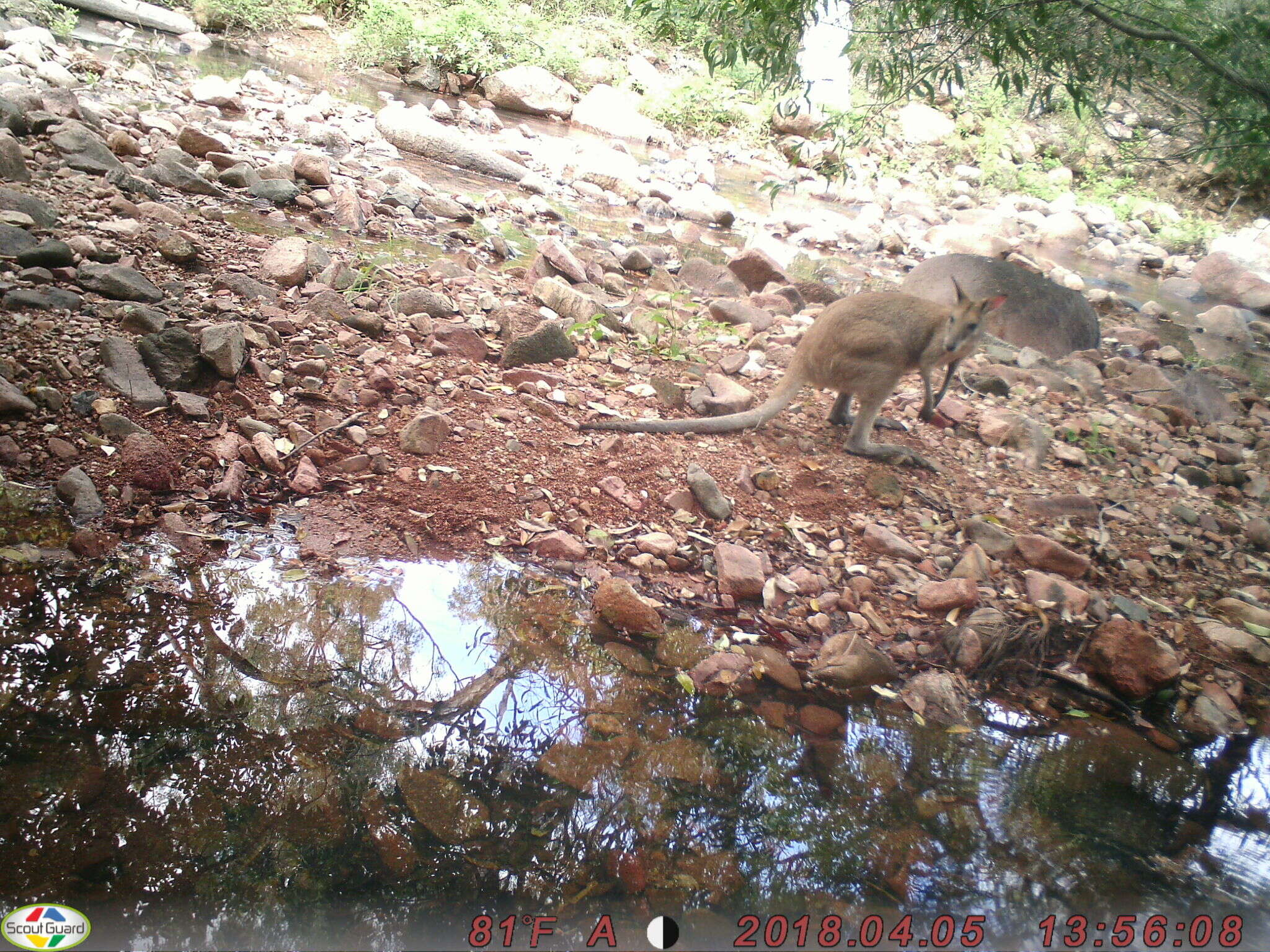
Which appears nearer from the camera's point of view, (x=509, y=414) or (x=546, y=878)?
(x=546, y=878)

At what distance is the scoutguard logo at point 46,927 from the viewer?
1.19 metres

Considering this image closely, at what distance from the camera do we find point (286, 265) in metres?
4.28

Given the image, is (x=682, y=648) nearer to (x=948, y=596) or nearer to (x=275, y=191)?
(x=948, y=596)

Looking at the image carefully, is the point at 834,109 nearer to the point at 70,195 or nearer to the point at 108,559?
the point at 108,559

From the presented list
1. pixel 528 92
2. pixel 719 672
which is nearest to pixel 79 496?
pixel 719 672

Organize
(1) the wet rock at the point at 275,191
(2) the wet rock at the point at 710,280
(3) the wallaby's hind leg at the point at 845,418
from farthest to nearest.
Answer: (2) the wet rock at the point at 710,280, (1) the wet rock at the point at 275,191, (3) the wallaby's hind leg at the point at 845,418

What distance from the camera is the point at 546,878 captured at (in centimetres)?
157

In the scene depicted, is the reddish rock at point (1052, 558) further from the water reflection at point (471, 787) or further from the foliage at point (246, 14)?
the foliage at point (246, 14)

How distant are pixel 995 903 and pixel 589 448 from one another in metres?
2.24

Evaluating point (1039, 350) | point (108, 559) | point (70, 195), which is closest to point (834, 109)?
point (1039, 350)

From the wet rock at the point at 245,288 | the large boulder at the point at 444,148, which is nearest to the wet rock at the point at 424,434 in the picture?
the wet rock at the point at 245,288

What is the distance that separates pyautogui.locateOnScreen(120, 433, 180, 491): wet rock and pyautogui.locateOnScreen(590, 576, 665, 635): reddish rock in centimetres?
151

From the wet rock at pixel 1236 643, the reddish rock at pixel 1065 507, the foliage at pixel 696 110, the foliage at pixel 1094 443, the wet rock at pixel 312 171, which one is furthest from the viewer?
the foliage at pixel 696 110

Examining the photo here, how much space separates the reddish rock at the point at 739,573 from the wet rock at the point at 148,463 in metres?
1.93
